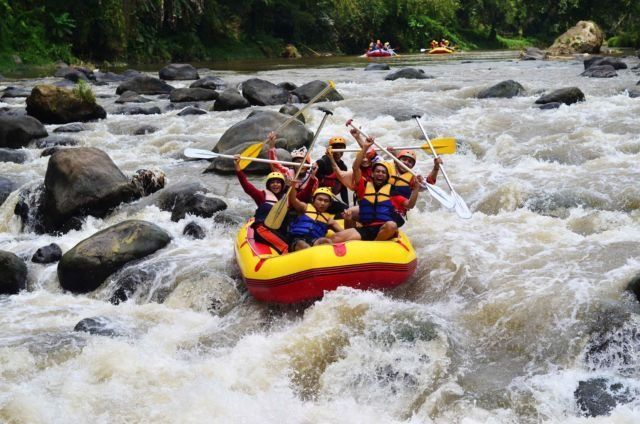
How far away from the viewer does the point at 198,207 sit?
7.88 meters

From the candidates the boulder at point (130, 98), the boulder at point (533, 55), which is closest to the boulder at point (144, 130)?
the boulder at point (130, 98)

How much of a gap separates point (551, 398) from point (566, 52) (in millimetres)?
25392

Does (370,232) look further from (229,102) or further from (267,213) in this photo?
(229,102)

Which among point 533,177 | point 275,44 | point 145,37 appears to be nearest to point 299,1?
point 275,44

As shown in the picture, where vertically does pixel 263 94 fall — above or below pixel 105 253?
below

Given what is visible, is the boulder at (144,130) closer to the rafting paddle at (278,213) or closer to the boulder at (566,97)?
the rafting paddle at (278,213)

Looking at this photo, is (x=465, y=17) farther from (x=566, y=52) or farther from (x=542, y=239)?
(x=542, y=239)

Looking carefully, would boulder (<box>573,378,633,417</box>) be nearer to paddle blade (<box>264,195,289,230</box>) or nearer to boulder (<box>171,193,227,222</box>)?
paddle blade (<box>264,195,289,230</box>)

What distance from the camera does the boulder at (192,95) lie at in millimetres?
14867

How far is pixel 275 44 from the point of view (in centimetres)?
3234

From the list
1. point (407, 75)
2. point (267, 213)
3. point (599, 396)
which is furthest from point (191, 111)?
point (599, 396)

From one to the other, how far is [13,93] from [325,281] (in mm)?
12359

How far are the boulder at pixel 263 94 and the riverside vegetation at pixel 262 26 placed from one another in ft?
33.8

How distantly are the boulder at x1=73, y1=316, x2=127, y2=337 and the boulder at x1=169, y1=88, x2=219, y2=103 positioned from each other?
9.94 m
